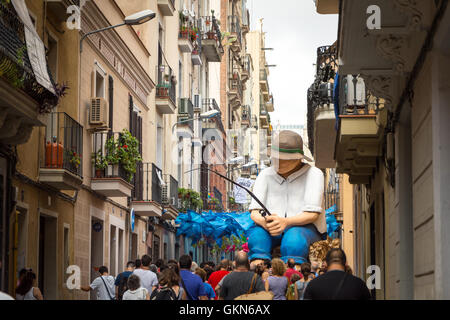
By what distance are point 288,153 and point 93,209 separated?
13.1 m

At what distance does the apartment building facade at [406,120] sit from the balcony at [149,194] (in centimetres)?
1156

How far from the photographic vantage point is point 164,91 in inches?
1235

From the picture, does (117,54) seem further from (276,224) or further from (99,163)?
(276,224)

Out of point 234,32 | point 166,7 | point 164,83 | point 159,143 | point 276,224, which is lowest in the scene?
point 276,224

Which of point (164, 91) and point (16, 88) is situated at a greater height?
point (164, 91)

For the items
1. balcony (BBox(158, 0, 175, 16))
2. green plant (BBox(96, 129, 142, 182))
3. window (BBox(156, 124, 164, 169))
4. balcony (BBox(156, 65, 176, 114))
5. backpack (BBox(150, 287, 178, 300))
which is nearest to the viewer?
backpack (BBox(150, 287, 178, 300))

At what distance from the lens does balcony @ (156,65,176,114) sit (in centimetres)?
3133

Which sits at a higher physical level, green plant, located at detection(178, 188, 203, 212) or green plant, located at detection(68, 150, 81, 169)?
green plant, located at detection(178, 188, 203, 212)

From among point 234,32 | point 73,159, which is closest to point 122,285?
point 73,159

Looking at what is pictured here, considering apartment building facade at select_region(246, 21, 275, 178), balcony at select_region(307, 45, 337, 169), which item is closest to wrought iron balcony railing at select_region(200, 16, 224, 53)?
balcony at select_region(307, 45, 337, 169)

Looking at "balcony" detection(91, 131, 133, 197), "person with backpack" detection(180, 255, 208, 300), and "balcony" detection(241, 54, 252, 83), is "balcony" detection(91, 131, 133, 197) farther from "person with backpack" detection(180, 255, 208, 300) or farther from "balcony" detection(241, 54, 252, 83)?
"balcony" detection(241, 54, 252, 83)

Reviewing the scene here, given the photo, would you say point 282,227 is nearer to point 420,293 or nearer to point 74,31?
point 420,293

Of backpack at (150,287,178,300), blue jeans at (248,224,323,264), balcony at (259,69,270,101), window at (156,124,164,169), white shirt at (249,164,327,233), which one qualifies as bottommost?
backpack at (150,287,178,300)

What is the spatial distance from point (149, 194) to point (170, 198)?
3487mm
